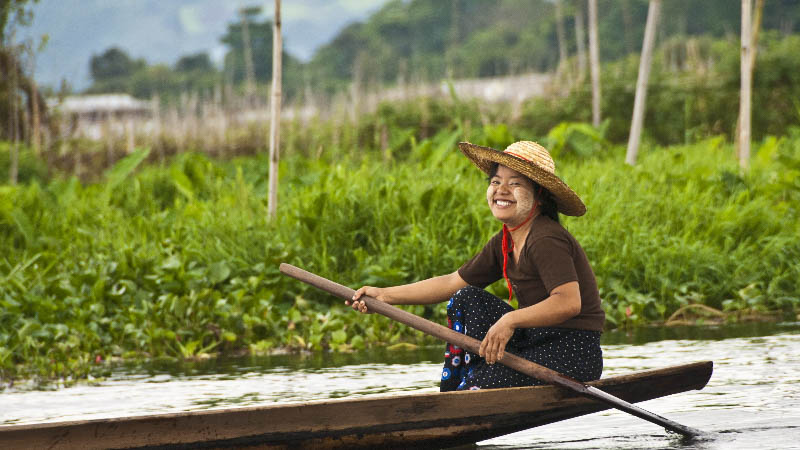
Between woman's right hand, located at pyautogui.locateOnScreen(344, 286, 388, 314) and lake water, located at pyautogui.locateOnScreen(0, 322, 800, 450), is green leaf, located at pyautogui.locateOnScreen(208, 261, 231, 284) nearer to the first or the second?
lake water, located at pyautogui.locateOnScreen(0, 322, 800, 450)

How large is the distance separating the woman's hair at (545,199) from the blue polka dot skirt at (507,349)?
41cm

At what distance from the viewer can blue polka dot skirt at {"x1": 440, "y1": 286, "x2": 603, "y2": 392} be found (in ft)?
13.8

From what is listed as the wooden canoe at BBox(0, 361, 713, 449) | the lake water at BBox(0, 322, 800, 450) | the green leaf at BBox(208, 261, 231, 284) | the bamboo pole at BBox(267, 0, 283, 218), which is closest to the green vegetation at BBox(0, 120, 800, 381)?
the green leaf at BBox(208, 261, 231, 284)

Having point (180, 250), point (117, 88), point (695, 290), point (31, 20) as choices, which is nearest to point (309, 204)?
point (180, 250)

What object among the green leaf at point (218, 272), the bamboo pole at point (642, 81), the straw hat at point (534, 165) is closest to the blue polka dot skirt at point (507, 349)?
the straw hat at point (534, 165)

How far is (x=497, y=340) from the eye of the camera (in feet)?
13.0

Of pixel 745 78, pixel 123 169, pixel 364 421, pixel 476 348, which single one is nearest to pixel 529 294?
pixel 476 348

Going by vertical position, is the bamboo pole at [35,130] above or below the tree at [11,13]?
below

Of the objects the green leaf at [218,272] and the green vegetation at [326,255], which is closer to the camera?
the green vegetation at [326,255]

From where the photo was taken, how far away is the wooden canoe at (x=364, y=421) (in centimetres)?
337

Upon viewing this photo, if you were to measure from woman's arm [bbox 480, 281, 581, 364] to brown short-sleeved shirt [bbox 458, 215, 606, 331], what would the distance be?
5cm

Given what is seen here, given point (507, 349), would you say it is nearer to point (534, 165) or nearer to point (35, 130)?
point (534, 165)

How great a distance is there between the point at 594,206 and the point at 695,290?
0.99 m

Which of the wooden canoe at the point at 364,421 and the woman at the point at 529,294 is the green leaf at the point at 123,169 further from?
the wooden canoe at the point at 364,421
